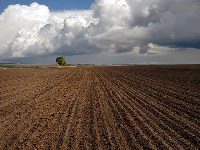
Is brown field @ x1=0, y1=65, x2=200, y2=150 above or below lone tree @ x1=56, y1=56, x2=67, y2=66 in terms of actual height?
below

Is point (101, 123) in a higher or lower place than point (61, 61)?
lower

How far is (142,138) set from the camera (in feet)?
35.9

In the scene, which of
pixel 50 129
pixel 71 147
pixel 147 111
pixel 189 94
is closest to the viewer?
pixel 71 147

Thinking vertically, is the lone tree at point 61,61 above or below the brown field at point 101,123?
above

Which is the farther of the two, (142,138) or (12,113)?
(12,113)

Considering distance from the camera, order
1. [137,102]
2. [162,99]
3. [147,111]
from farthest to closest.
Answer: [162,99] → [137,102] → [147,111]

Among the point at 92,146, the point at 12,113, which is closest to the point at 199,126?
the point at 92,146

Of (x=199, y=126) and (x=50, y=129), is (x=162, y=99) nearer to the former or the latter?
(x=199, y=126)

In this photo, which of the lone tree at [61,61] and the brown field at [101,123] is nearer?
the brown field at [101,123]

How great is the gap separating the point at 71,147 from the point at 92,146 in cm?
63

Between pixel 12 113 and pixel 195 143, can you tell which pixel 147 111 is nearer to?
pixel 195 143

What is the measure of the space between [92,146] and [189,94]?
1264 centimetres

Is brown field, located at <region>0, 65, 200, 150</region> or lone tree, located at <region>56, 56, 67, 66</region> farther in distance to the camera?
lone tree, located at <region>56, 56, 67, 66</region>

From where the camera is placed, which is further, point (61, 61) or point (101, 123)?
point (61, 61)
